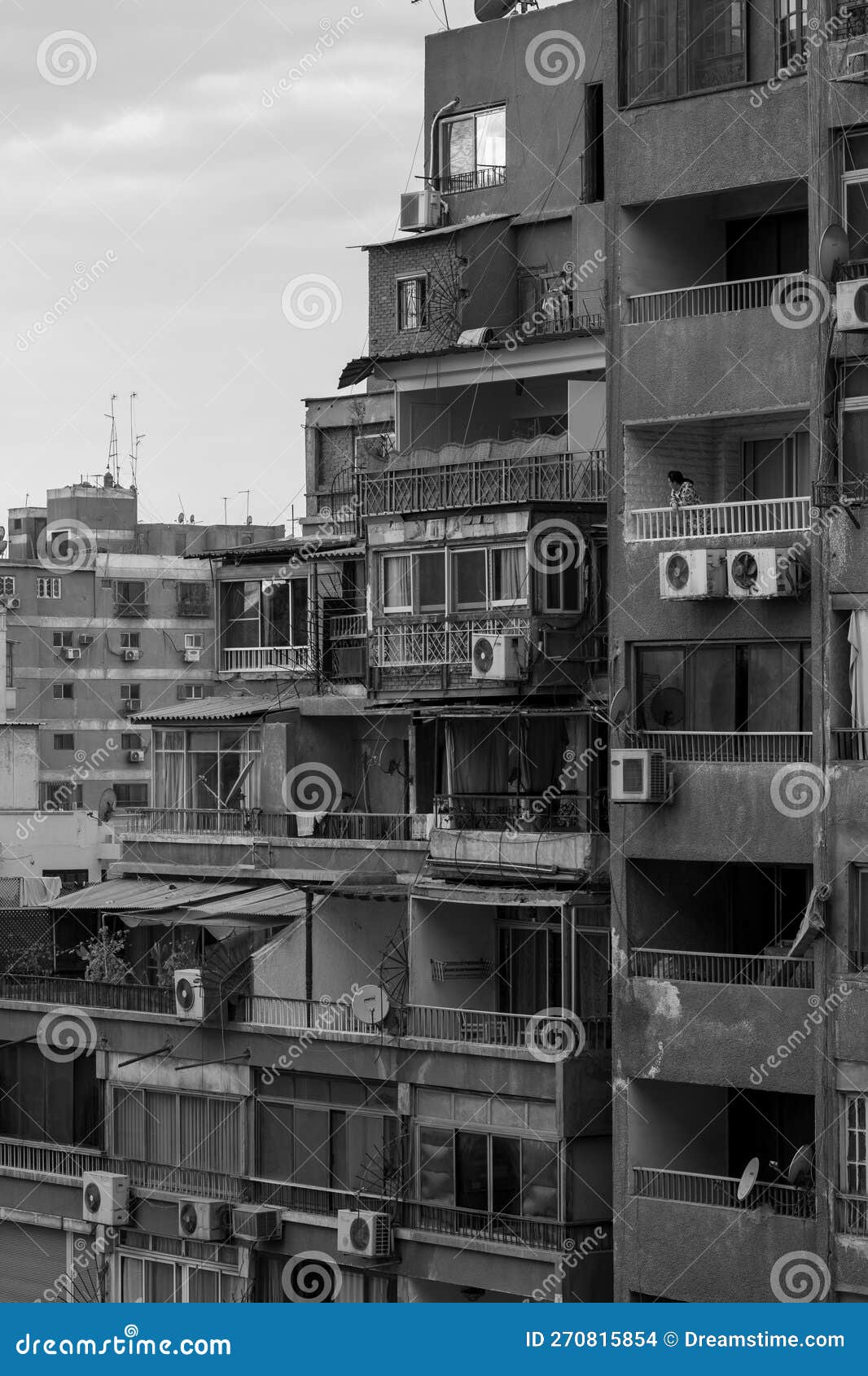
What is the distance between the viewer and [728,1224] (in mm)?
30969

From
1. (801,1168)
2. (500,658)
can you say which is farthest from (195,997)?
(801,1168)

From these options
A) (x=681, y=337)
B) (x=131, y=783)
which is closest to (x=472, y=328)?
(x=681, y=337)

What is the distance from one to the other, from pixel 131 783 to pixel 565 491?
46.0 m

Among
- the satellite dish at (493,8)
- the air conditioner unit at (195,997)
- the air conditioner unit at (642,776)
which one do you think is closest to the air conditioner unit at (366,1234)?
the air conditioner unit at (195,997)

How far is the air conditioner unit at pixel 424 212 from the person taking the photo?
41594 millimetres

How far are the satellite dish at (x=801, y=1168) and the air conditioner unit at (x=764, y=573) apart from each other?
259 inches

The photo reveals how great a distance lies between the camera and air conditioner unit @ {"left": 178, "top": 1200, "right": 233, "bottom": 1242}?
3778 centimetres

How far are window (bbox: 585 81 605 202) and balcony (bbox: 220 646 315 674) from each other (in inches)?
367

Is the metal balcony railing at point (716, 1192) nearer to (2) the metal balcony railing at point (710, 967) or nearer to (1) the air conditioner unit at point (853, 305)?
(2) the metal balcony railing at point (710, 967)

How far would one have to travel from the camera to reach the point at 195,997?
3866 centimetres

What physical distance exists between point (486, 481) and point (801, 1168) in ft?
39.7

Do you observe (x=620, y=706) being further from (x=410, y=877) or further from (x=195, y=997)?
(x=195, y=997)

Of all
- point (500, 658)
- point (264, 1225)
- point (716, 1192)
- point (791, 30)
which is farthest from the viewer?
point (264, 1225)

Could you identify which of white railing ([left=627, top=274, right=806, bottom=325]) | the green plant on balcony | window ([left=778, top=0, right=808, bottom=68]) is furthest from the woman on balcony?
the green plant on balcony
